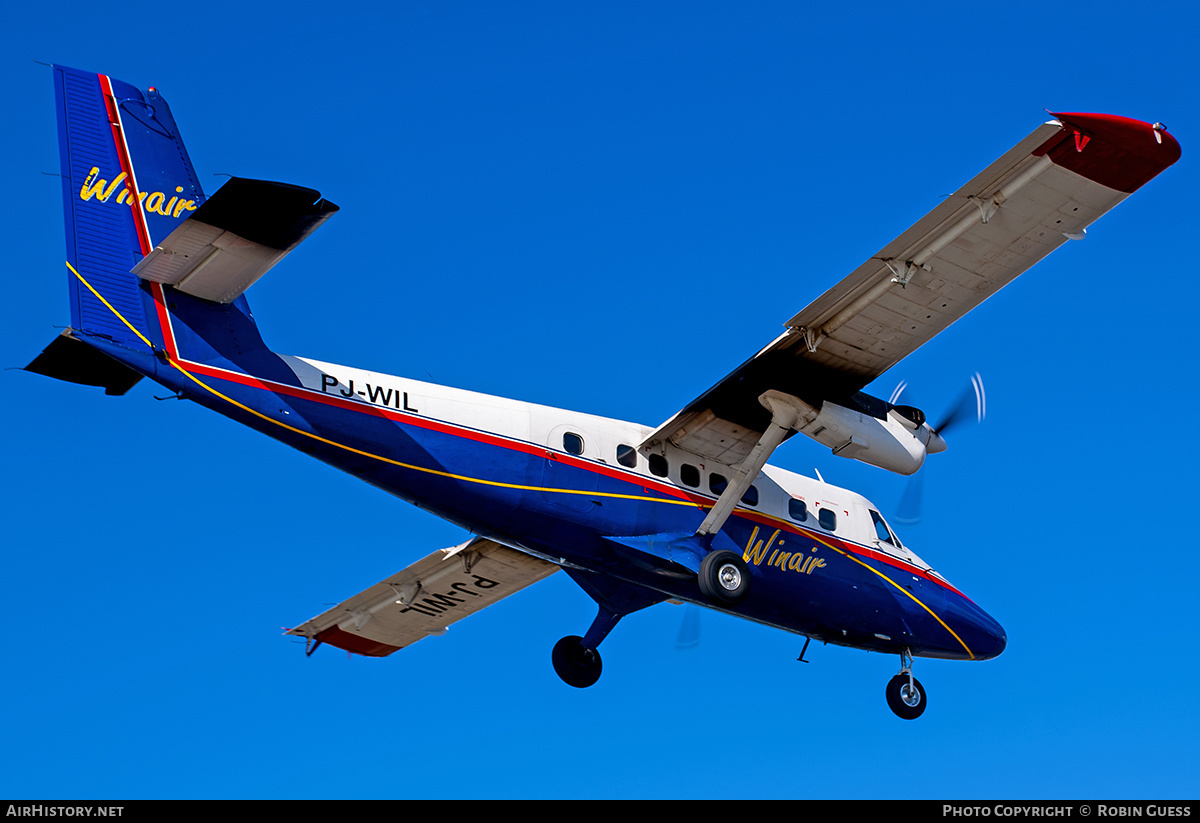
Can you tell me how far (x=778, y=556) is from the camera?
21.5 m

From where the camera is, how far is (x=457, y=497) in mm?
19000

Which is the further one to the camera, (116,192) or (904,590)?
(904,590)

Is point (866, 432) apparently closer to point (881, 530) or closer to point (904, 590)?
point (881, 530)

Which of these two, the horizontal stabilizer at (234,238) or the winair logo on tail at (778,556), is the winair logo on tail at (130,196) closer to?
the horizontal stabilizer at (234,238)

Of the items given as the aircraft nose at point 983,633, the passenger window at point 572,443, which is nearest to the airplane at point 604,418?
the passenger window at point 572,443

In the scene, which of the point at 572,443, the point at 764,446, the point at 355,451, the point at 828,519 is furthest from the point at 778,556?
the point at 355,451

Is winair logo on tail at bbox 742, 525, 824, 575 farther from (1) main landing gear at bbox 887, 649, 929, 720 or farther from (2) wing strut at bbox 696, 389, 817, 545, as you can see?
(1) main landing gear at bbox 887, 649, 929, 720

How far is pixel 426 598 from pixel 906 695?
8241mm

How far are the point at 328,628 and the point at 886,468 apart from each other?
415 inches

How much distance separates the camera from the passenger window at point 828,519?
22438mm

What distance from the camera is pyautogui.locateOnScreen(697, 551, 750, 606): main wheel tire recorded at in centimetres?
2011
